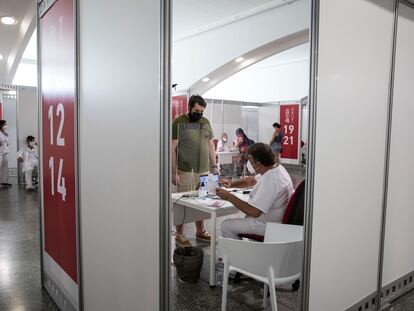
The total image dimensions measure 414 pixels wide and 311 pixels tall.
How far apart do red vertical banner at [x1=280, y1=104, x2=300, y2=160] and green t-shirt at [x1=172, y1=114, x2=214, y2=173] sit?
286 inches

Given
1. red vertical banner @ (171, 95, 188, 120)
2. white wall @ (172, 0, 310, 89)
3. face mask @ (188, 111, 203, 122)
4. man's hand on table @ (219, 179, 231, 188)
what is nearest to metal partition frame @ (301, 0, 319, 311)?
man's hand on table @ (219, 179, 231, 188)

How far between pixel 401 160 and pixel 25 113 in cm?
749

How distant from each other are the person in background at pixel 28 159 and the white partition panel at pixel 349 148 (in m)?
6.72

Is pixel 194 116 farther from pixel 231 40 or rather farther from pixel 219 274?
pixel 231 40

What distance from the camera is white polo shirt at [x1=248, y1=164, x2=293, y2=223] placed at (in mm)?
2656

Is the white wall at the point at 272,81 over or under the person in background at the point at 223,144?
over

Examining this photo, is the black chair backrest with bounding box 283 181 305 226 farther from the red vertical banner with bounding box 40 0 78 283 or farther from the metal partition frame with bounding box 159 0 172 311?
the red vertical banner with bounding box 40 0 78 283

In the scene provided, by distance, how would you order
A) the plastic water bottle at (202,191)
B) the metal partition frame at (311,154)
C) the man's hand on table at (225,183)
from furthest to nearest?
the man's hand on table at (225,183), the plastic water bottle at (202,191), the metal partition frame at (311,154)

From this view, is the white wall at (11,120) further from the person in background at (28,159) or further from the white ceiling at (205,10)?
the white ceiling at (205,10)

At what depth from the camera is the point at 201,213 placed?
365 cm

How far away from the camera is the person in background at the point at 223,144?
7.59m

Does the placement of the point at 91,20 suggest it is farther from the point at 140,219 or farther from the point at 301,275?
the point at 301,275

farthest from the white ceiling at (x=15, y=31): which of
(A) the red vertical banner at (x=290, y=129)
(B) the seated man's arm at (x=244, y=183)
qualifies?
(A) the red vertical banner at (x=290, y=129)

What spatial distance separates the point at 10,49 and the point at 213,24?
444cm
